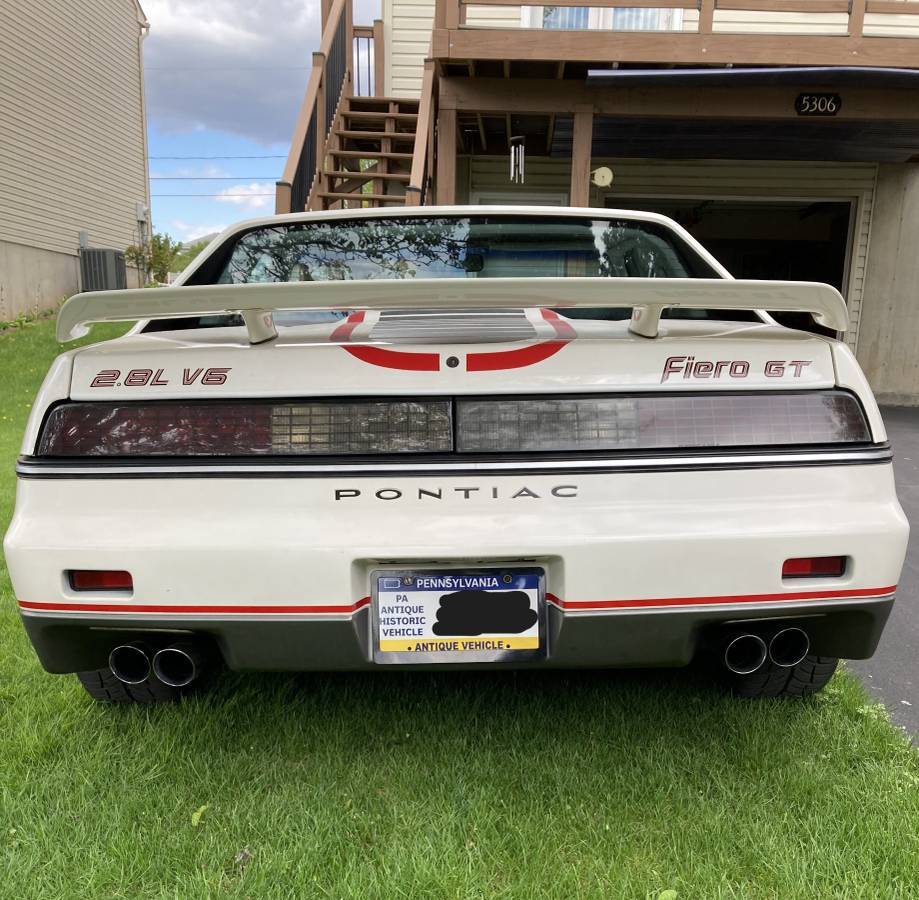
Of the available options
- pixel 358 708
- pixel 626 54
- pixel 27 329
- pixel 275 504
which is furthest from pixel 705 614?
pixel 27 329

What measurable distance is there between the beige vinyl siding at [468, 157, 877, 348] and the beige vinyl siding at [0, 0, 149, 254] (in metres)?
9.74

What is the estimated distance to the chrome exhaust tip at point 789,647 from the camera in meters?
1.92

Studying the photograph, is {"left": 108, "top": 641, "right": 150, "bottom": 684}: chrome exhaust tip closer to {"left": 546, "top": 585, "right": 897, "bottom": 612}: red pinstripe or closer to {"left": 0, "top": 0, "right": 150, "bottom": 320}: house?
{"left": 546, "top": 585, "right": 897, "bottom": 612}: red pinstripe

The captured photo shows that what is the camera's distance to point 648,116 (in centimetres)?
743

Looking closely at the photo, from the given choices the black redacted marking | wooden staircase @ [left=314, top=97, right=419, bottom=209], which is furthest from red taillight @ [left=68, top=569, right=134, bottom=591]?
wooden staircase @ [left=314, top=97, right=419, bottom=209]

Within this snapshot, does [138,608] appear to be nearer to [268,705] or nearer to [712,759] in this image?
[268,705]

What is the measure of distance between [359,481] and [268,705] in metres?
1.04

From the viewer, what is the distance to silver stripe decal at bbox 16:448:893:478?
1.72m

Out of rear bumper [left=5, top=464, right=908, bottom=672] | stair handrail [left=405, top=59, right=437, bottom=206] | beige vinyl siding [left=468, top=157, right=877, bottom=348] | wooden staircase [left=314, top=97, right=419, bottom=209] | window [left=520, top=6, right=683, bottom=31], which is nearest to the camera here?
rear bumper [left=5, top=464, right=908, bottom=672]

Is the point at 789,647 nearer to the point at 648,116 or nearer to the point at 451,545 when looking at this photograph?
the point at 451,545

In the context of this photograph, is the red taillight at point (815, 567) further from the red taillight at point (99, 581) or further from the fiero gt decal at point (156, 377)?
the red taillight at point (99, 581)

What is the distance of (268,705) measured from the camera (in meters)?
2.38

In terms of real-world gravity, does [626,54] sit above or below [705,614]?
above

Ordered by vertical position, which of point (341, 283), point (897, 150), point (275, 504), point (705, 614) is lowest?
point (705, 614)
